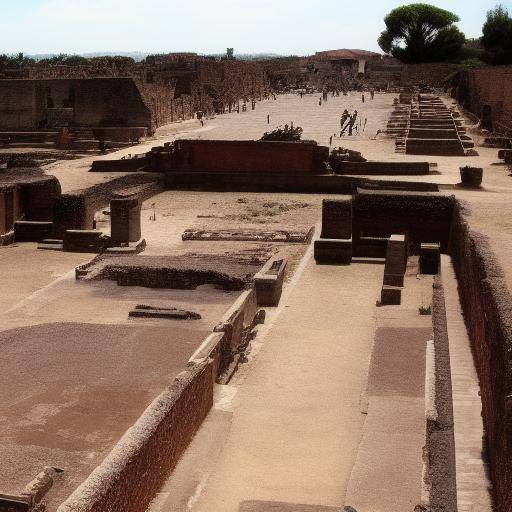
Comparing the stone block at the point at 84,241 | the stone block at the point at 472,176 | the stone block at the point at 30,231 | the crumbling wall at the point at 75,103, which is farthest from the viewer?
the crumbling wall at the point at 75,103

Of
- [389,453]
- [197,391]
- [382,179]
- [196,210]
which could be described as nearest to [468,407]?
[389,453]

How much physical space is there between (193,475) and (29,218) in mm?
14069

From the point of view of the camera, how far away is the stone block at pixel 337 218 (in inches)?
710

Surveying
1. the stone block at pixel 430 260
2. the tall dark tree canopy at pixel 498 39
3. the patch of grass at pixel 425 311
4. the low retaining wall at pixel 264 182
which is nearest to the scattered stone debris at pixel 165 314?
the patch of grass at pixel 425 311

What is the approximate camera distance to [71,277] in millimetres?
15938

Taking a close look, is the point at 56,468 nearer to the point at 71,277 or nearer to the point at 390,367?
the point at 390,367

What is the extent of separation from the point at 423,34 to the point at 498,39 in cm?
1839

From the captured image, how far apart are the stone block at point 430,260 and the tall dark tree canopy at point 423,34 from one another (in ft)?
219

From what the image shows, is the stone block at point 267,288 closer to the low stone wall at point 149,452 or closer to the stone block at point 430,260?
the stone block at point 430,260

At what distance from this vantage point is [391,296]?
14.3 metres

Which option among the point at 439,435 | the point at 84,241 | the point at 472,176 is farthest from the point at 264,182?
the point at 439,435

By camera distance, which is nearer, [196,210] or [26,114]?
[196,210]

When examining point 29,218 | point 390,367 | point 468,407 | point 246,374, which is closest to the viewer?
point 468,407

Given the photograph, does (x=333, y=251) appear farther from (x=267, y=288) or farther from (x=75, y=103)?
(x=75, y=103)
